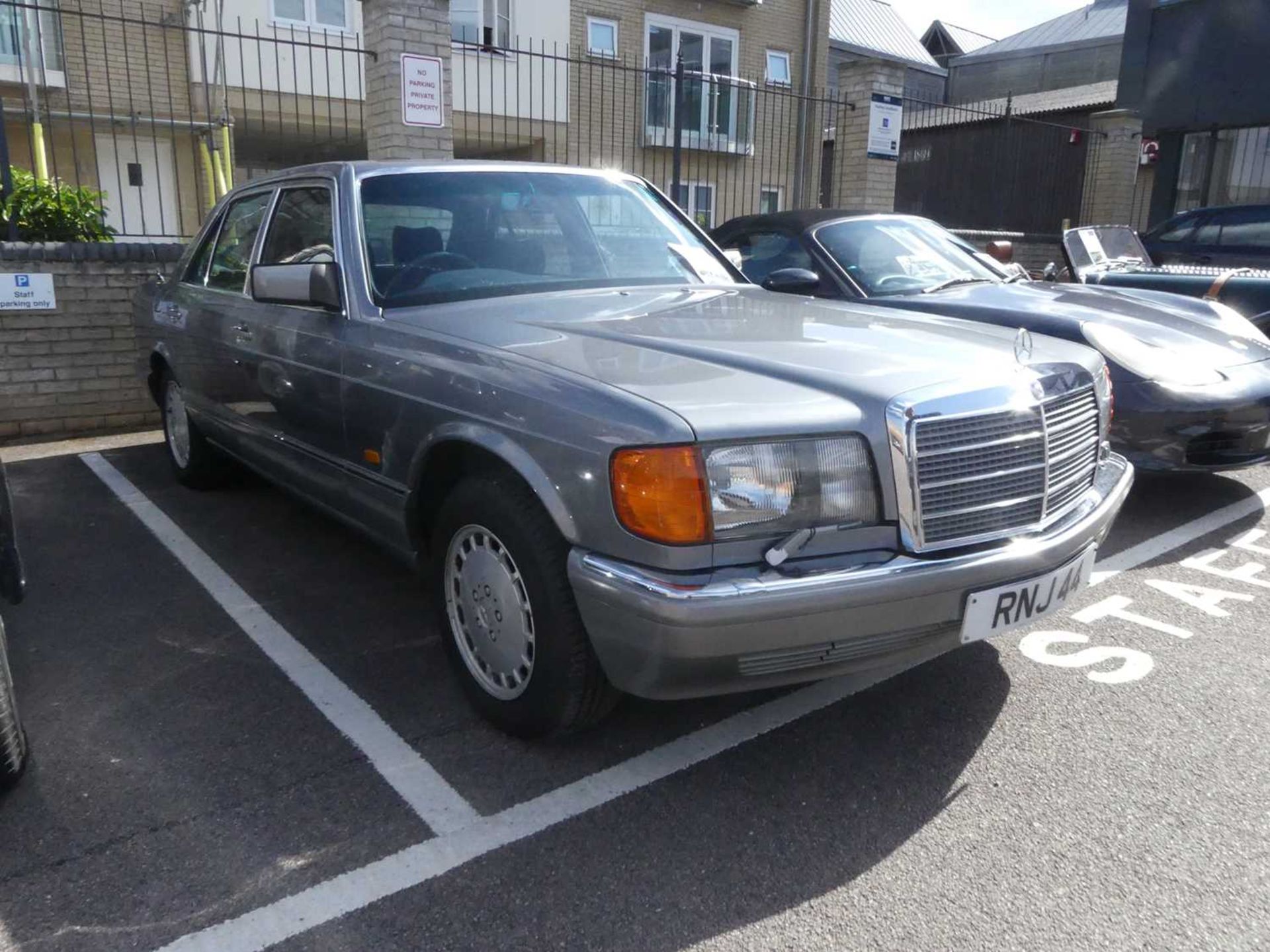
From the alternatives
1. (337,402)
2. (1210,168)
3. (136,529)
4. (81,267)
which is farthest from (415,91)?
(1210,168)

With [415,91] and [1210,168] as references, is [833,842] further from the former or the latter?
[1210,168]

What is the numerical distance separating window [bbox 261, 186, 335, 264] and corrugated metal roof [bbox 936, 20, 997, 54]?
37.1 m

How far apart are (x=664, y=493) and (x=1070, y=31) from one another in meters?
35.5

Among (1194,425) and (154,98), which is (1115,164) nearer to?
(1194,425)

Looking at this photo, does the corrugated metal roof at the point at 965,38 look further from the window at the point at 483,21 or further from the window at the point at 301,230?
the window at the point at 301,230

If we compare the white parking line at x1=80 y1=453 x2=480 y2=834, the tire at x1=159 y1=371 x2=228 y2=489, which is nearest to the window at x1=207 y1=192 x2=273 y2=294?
the tire at x1=159 y1=371 x2=228 y2=489

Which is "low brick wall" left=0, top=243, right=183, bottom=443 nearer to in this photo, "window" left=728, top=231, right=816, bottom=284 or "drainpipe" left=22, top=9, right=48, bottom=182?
"window" left=728, top=231, right=816, bottom=284

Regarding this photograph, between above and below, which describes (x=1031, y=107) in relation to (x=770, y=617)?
above

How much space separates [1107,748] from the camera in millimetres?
2881

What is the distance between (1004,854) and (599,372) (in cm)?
151

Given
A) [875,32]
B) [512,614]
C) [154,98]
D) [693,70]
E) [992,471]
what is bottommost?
[512,614]

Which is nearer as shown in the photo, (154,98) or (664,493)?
(664,493)

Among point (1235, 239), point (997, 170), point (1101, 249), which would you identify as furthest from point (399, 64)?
point (997, 170)

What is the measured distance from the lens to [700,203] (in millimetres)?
18938
